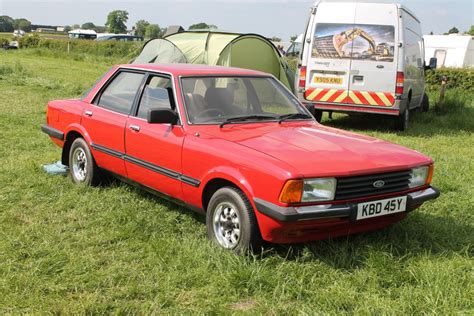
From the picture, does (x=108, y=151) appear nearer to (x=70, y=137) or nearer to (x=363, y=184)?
(x=70, y=137)

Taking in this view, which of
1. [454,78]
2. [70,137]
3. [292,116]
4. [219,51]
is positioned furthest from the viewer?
[454,78]

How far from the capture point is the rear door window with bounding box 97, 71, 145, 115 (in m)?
5.15

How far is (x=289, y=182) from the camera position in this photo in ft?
11.2

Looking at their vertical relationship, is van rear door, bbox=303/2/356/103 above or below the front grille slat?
above

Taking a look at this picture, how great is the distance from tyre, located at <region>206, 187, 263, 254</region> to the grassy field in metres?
0.11

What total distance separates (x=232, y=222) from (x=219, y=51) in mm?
9586

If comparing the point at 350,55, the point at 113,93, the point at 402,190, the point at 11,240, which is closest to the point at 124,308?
the point at 11,240

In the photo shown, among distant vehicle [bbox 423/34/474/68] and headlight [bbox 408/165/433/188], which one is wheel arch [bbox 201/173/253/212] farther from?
distant vehicle [bbox 423/34/474/68]

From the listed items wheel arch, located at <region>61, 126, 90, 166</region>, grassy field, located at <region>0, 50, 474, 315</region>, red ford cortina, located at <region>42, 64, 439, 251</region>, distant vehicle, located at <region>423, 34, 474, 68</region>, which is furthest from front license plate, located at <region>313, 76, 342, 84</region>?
distant vehicle, located at <region>423, 34, 474, 68</region>

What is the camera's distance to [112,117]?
5.20 m

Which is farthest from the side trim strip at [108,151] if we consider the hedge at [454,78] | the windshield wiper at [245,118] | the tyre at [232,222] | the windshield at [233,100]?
the hedge at [454,78]

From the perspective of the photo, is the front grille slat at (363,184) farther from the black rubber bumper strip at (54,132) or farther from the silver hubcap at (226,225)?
the black rubber bumper strip at (54,132)

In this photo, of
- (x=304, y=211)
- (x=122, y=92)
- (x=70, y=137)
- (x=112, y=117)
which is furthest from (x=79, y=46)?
(x=304, y=211)

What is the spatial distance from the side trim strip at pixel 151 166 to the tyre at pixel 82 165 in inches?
7.9
